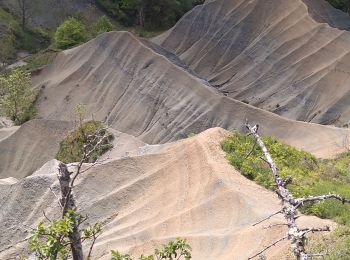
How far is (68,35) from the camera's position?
50.8m

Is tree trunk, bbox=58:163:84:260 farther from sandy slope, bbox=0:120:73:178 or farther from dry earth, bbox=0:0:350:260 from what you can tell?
sandy slope, bbox=0:120:73:178

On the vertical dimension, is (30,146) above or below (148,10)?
below

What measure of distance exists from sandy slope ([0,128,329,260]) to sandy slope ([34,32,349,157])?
13.5 metres

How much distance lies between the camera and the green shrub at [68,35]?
50.4 meters

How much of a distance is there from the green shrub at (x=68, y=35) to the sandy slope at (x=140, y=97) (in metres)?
3.94

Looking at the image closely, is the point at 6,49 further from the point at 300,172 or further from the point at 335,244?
the point at 335,244

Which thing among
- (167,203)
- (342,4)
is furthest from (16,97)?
(342,4)

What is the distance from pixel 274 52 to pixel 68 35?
57.8 feet

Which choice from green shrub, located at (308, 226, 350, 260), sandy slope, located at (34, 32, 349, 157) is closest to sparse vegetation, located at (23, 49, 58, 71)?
sandy slope, located at (34, 32, 349, 157)

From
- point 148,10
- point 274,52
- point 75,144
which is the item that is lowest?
point 75,144

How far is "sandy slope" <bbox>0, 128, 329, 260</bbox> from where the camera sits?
57.8 feet

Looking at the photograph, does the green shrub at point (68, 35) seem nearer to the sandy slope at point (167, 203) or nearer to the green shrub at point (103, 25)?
the green shrub at point (103, 25)

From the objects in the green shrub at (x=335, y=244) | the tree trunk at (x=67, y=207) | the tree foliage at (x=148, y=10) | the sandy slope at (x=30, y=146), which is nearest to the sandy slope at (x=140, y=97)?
the sandy slope at (x=30, y=146)

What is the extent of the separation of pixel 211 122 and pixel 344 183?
18.0m
